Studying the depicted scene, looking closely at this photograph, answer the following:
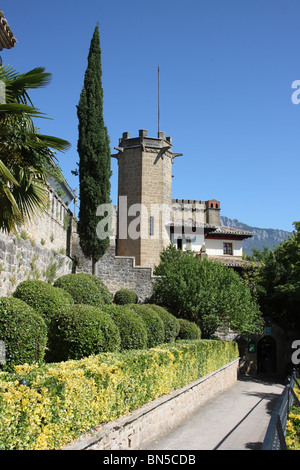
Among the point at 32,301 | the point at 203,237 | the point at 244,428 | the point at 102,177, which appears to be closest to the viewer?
the point at 32,301

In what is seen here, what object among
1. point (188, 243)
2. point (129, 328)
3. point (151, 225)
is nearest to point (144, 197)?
point (151, 225)

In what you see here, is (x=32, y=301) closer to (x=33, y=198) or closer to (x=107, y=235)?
(x=33, y=198)

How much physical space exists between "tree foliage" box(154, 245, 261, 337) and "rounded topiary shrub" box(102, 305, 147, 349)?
32.2ft

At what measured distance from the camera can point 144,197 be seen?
27422mm

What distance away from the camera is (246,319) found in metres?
23.4

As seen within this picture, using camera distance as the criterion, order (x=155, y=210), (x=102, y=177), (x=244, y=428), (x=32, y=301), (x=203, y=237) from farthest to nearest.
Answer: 1. (x=203, y=237)
2. (x=155, y=210)
3. (x=102, y=177)
4. (x=244, y=428)
5. (x=32, y=301)

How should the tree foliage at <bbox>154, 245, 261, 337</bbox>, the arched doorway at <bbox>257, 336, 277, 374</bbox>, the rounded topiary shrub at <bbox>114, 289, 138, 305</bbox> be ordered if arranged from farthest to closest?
the arched doorway at <bbox>257, 336, 277, 374</bbox>, the tree foliage at <bbox>154, 245, 261, 337</bbox>, the rounded topiary shrub at <bbox>114, 289, 138, 305</bbox>

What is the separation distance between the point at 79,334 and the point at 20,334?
149 cm

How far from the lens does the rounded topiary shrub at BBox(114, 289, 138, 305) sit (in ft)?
70.8

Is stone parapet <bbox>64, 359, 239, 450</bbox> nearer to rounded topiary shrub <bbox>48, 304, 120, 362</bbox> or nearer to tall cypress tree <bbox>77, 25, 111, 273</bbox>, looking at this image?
rounded topiary shrub <bbox>48, 304, 120, 362</bbox>

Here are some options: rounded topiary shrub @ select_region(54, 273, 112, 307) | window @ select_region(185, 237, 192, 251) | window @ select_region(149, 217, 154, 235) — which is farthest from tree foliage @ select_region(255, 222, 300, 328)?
rounded topiary shrub @ select_region(54, 273, 112, 307)

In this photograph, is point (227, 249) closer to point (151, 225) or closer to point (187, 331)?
point (151, 225)

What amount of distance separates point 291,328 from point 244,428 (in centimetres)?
2163
